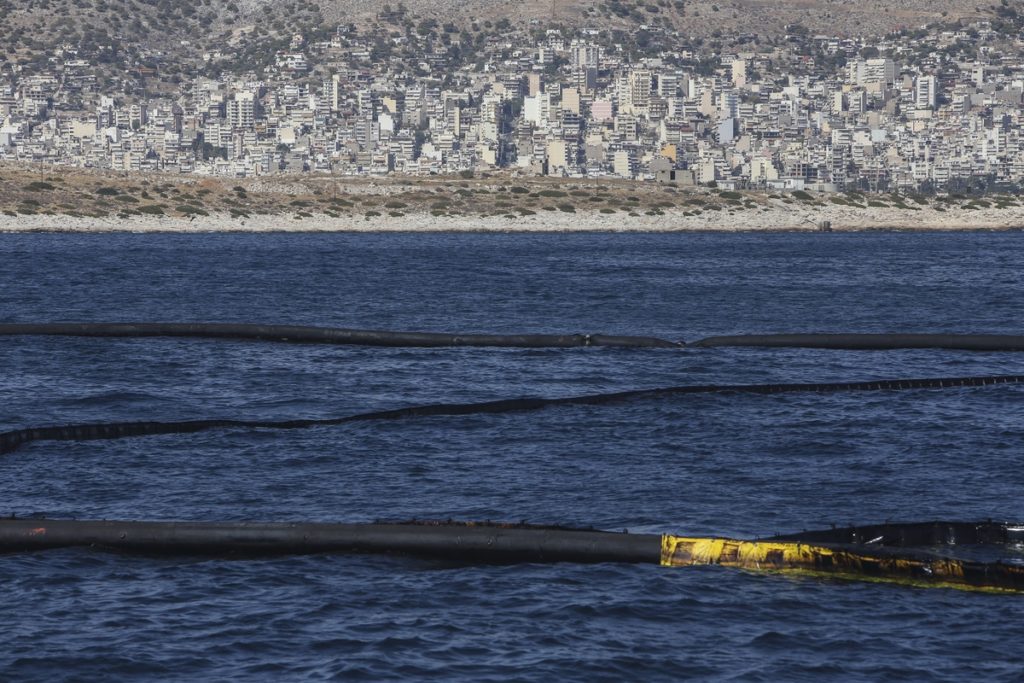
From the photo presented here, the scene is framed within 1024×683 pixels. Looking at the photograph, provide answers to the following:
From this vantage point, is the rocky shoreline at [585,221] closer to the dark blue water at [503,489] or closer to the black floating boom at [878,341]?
the dark blue water at [503,489]

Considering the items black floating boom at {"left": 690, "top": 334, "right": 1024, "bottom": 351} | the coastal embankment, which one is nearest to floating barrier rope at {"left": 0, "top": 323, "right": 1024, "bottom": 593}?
black floating boom at {"left": 690, "top": 334, "right": 1024, "bottom": 351}

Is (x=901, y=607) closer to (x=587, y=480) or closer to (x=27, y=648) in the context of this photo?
(x=587, y=480)

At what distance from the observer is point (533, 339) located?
2101 inches

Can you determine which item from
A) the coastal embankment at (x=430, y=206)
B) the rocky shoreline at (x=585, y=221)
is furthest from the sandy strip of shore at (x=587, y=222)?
the coastal embankment at (x=430, y=206)

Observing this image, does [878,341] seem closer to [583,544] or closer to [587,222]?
[583,544]

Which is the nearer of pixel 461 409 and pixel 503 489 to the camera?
pixel 503 489

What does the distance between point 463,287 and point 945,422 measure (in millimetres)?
→ 48318

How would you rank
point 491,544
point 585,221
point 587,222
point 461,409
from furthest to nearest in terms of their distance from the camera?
point 585,221, point 587,222, point 461,409, point 491,544

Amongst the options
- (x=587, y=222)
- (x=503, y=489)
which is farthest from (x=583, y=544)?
(x=587, y=222)

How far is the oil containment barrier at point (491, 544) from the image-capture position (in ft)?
78.2

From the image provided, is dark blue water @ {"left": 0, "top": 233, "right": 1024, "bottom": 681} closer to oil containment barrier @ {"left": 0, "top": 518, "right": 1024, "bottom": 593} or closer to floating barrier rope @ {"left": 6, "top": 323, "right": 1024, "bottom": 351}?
oil containment barrier @ {"left": 0, "top": 518, "right": 1024, "bottom": 593}

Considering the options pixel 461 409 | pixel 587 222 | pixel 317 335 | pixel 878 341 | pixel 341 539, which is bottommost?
pixel 341 539

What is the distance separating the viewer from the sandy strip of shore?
153250 millimetres

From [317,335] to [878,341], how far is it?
18.5 metres
